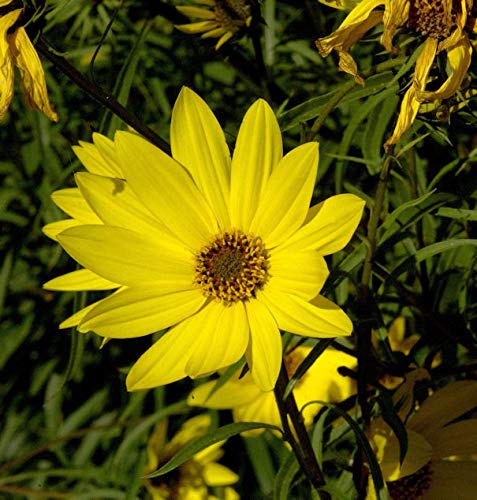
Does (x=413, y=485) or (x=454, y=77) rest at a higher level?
(x=454, y=77)

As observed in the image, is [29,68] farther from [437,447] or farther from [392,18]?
[437,447]

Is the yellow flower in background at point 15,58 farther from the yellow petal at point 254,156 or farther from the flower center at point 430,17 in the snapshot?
the flower center at point 430,17

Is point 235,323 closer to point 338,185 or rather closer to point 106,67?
point 338,185

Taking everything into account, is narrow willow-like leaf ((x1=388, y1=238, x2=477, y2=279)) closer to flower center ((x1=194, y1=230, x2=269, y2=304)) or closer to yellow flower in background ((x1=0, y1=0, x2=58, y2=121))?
flower center ((x1=194, y1=230, x2=269, y2=304))

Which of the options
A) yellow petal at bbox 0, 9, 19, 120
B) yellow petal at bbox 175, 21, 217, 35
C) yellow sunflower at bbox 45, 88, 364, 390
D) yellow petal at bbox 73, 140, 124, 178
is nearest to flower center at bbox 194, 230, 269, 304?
yellow sunflower at bbox 45, 88, 364, 390

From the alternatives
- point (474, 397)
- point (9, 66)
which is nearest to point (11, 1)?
point (9, 66)

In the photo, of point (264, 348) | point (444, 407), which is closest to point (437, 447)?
point (444, 407)

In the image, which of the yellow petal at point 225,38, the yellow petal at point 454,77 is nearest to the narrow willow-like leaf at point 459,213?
the yellow petal at point 454,77
